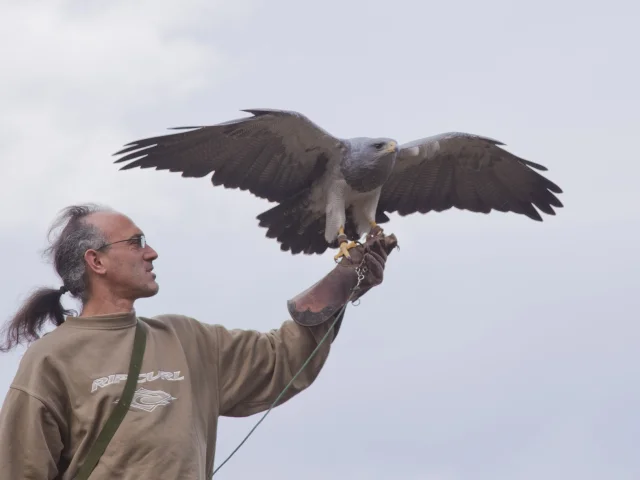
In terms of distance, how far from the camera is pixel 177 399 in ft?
11.2

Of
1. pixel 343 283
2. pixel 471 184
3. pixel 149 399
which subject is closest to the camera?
pixel 149 399

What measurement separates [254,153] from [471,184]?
1.41 meters

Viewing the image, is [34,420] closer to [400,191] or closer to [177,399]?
[177,399]

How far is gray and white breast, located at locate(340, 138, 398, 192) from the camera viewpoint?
5.30 m

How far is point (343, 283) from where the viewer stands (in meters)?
3.95

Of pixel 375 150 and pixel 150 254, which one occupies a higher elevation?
pixel 375 150

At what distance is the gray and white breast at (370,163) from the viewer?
530 cm

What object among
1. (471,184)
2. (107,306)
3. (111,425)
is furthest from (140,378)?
(471,184)

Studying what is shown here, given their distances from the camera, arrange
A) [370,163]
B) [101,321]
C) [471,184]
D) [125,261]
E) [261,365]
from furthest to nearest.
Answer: [471,184] → [370,163] → [261,365] → [125,261] → [101,321]

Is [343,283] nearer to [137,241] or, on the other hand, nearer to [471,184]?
[137,241]

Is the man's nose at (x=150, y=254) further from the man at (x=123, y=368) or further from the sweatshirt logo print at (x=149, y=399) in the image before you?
the sweatshirt logo print at (x=149, y=399)

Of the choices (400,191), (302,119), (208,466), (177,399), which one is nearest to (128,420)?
(177,399)

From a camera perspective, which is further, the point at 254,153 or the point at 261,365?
the point at 254,153

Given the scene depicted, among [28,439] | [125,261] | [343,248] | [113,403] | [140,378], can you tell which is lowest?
[28,439]
